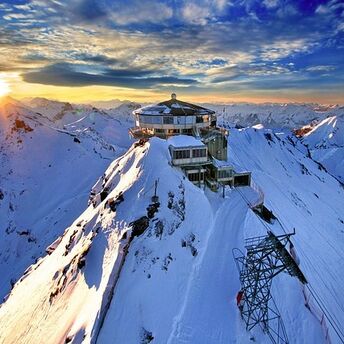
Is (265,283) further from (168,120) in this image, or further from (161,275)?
(168,120)

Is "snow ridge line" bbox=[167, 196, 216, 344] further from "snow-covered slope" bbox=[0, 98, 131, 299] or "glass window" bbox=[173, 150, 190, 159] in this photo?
"snow-covered slope" bbox=[0, 98, 131, 299]

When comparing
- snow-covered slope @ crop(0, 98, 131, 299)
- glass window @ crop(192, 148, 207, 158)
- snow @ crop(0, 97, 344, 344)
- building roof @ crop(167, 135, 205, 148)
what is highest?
building roof @ crop(167, 135, 205, 148)

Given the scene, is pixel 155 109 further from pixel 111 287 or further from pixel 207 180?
pixel 111 287

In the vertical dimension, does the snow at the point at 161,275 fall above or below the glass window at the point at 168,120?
below

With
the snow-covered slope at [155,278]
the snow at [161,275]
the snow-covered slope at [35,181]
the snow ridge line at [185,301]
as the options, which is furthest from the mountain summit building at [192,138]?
the snow-covered slope at [35,181]

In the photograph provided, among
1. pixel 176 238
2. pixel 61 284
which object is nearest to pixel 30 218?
pixel 61 284

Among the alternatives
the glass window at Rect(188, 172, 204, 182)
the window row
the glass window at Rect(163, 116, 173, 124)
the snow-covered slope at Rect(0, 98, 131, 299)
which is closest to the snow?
the window row

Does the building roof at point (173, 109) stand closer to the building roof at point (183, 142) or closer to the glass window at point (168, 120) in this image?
the glass window at point (168, 120)
